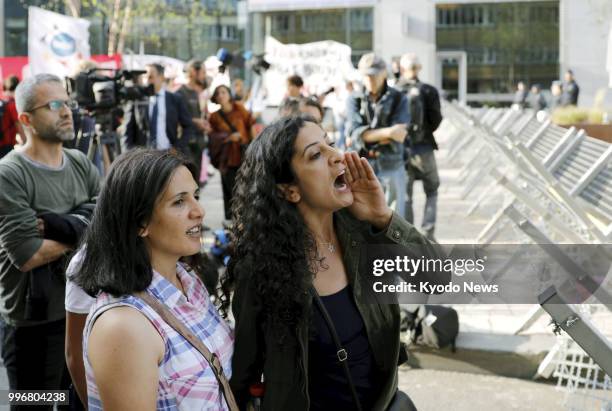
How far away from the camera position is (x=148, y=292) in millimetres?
2189

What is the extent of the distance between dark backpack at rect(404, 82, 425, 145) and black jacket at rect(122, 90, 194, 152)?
242 centimetres

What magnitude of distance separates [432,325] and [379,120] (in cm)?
264

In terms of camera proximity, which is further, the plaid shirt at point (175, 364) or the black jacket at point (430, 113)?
the black jacket at point (430, 113)

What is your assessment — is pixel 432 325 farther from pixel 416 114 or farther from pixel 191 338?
pixel 416 114

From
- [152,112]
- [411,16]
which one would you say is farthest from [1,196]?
[411,16]

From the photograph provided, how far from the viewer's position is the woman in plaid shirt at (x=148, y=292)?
2014 millimetres

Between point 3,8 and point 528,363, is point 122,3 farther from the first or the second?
point 528,363

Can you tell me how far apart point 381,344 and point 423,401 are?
259 cm

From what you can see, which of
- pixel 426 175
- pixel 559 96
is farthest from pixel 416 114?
pixel 559 96

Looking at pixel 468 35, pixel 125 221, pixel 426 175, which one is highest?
pixel 468 35

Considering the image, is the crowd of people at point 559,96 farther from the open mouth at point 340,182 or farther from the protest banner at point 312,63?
the open mouth at point 340,182

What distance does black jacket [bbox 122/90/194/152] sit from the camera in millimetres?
9148

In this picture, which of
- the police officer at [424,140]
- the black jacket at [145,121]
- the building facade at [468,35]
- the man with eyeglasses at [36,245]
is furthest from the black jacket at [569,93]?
the man with eyeglasses at [36,245]

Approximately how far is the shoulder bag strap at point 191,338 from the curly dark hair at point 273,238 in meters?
0.24
